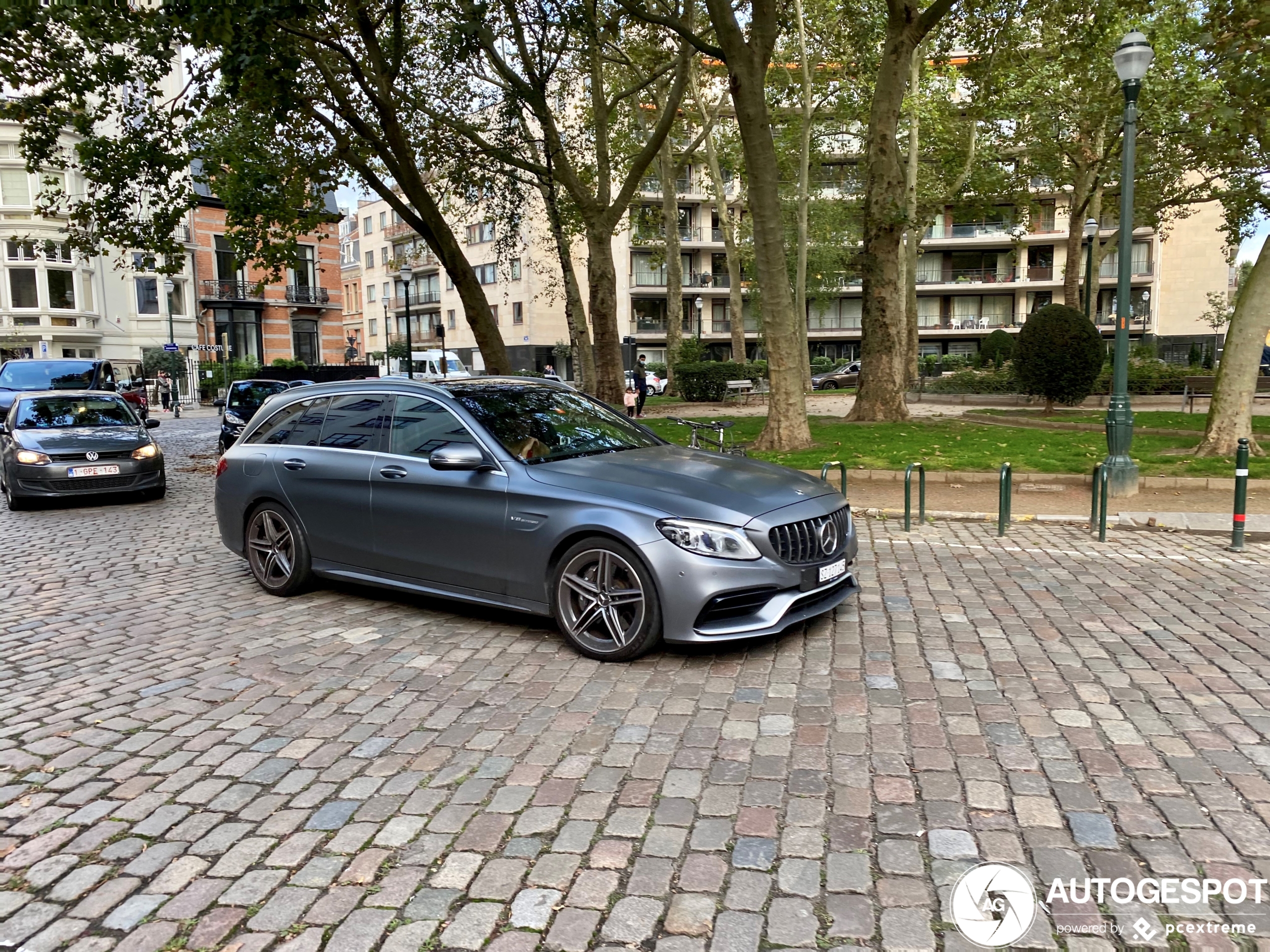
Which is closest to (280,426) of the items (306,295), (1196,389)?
(1196,389)

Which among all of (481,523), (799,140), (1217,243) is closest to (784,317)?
(481,523)

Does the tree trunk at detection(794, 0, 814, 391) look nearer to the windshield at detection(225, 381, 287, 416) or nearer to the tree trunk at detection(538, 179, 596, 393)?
the tree trunk at detection(538, 179, 596, 393)

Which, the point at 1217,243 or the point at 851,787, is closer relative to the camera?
the point at 851,787

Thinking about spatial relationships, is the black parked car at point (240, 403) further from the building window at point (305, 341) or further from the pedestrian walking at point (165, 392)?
the building window at point (305, 341)

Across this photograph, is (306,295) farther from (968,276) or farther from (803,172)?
(968,276)

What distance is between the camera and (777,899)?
285 cm

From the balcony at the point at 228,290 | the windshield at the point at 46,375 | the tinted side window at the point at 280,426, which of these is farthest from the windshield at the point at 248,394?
the balcony at the point at 228,290

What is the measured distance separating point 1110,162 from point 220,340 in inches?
1904

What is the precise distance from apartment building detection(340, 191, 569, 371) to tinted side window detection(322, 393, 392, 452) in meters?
35.5

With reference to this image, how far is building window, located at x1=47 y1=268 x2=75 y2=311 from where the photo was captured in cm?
4794

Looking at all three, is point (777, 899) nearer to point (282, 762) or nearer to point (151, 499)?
point (282, 762)

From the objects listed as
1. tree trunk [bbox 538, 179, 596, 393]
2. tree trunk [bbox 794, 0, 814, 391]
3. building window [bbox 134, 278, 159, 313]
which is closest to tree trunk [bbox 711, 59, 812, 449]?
tree trunk [bbox 538, 179, 596, 393]

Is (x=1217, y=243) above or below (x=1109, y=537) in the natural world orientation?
above

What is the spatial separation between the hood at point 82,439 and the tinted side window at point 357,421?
7350 millimetres
